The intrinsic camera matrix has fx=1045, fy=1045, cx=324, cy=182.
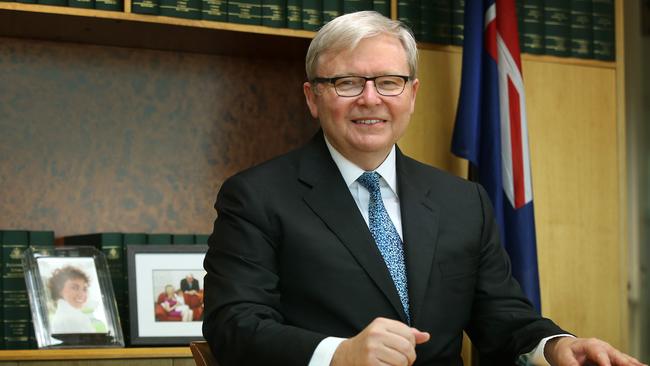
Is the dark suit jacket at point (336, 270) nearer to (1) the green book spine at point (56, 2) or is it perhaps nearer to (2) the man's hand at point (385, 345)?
(2) the man's hand at point (385, 345)

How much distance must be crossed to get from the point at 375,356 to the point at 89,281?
6.45ft

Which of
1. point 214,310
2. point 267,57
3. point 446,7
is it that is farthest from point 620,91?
point 214,310

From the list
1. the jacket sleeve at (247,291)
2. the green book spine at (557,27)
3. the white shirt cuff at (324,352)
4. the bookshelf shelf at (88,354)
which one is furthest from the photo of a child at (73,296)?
the green book spine at (557,27)

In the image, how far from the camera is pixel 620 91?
4.19 m

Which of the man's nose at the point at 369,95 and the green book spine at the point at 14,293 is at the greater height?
the man's nose at the point at 369,95

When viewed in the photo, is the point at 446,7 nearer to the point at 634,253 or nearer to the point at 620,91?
the point at 620,91

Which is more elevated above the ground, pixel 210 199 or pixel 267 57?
pixel 267 57

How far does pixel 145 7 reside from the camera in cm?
357

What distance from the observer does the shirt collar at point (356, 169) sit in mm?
2402

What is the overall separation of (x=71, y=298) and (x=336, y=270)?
1569 mm

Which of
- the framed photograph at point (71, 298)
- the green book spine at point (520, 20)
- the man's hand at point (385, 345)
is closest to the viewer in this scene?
the man's hand at point (385, 345)

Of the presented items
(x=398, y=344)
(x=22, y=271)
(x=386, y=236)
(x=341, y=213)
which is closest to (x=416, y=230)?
(x=386, y=236)

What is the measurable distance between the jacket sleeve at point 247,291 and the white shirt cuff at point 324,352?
0.04ft

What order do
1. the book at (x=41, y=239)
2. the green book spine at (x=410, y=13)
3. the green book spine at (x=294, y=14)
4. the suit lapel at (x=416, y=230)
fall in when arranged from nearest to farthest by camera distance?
the suit lapel at (x=416, y=230) < the book at (x=41, y=239) < the green book spine at (x=294, y=14) < the green book spine at (x=410, y=13)
